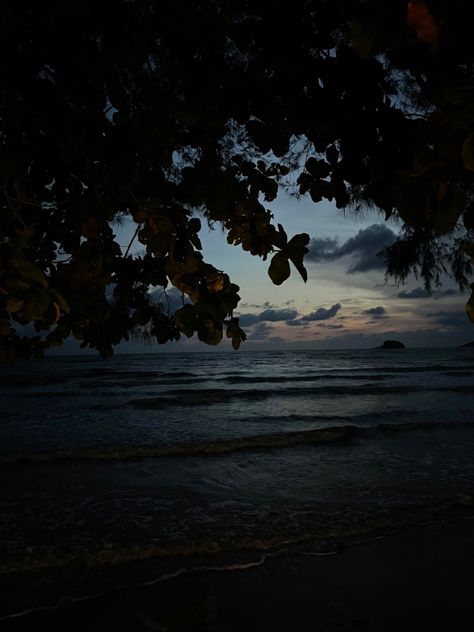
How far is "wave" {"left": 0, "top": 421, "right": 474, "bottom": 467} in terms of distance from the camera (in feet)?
13.3

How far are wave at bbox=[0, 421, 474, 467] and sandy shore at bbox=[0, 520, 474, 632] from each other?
227cm

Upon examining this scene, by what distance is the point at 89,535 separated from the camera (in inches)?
Answer: 92.7

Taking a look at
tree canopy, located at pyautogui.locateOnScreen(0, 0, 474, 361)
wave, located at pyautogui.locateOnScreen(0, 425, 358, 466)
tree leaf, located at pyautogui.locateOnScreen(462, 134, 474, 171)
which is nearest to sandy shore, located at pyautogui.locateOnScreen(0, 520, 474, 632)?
tree canopy, located at pyautogui.locateOnScreen(0, 0, 474, 361)

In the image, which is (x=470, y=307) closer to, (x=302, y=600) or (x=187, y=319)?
(x=187, y=319)

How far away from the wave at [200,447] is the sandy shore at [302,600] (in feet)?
7.46

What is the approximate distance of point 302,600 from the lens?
5.54 feet

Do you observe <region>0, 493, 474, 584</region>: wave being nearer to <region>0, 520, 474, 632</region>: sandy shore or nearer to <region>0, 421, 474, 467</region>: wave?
<region>0, 520, 474, 632</region>: sandy shore

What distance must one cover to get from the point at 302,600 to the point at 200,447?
8.87 ft

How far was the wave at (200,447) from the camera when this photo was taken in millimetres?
4039

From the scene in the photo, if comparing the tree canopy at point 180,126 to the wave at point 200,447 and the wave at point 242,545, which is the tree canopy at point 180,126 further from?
the wave at point 200,447

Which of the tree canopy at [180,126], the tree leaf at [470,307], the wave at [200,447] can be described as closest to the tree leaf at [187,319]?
the tree canopy at [180,126]

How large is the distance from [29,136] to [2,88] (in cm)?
27

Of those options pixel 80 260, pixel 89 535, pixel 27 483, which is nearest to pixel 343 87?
pixel 80 260

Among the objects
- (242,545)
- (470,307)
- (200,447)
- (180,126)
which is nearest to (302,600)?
(242,545)
